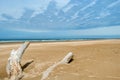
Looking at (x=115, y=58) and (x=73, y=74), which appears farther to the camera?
(x=115, y=58)

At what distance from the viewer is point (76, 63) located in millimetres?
11336

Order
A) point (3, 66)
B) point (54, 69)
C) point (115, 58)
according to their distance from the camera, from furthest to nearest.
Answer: point (3, 66) < point (115, 58) < point (54, 69)

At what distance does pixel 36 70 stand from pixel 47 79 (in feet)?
9.71

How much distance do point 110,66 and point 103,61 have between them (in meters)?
0.99

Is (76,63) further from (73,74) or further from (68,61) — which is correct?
(73,74)

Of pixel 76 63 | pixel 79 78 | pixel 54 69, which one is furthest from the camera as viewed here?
pixel 76 63

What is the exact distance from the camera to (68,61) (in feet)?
38.5

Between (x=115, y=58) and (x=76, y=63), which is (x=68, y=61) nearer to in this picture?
(x=76, y=63)

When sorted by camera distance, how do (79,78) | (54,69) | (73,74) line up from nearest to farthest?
(79,78)
(73,74)
(54,69)

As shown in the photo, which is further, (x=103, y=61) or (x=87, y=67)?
(x=103, y=61)

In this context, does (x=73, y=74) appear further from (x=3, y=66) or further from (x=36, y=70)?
(x=3, y=66)

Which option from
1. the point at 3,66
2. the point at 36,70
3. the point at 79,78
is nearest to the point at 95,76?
the point at 79,78

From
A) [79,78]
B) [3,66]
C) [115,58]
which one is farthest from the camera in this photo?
[3,66]

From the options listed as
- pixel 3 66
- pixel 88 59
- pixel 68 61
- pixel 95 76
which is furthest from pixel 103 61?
pixel 3 66
